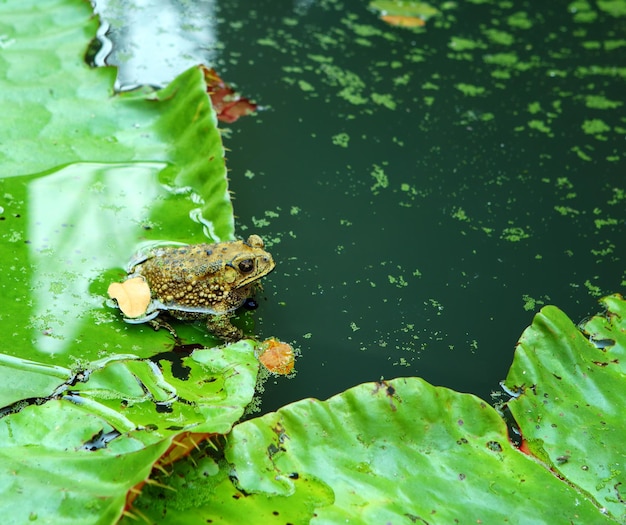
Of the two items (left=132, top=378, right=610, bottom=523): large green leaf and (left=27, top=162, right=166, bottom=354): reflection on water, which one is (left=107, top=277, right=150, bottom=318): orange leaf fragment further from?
(left=132, top=378, right=610, bottom=523): large green leaf

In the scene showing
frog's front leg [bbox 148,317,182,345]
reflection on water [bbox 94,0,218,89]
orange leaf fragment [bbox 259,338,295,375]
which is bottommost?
orange leaf fragment [bbox 259,338,295,375]

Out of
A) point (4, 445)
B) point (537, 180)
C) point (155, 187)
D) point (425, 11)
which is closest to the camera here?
point (4, 445)

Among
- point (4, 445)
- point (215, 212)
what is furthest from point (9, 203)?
point (4, 445)

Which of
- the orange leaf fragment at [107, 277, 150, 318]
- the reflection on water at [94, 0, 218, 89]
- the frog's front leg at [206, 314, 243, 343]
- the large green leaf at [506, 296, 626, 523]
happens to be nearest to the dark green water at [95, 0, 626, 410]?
the reflection on water at [94, 0, 218, 89]

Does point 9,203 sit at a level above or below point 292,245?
above

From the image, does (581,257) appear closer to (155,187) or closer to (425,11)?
(155,187)

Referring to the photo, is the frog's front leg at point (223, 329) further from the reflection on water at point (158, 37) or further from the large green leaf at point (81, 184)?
the reflection on water at point (158, 37)

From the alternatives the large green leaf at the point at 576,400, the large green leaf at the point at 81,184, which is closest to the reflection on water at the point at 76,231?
the large green leaf at the point at 81,184

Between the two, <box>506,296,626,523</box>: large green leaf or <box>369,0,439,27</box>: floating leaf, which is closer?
<box>506,296,626,523</box>: large green leaf
